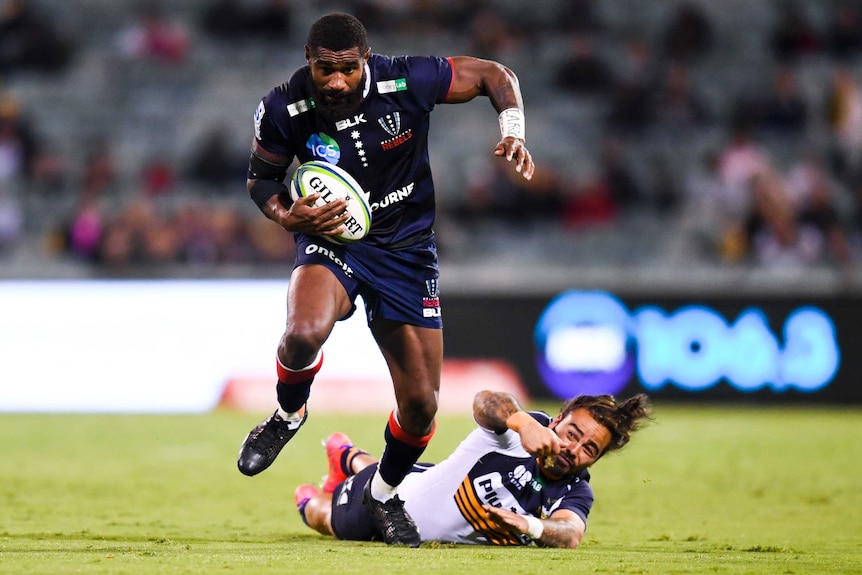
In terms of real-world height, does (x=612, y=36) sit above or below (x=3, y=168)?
above

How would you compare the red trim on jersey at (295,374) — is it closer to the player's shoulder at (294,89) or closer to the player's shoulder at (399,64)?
the player's shoulder at (294,89)

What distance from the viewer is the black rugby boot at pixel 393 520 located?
6.10 metres

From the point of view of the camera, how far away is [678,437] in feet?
41.8

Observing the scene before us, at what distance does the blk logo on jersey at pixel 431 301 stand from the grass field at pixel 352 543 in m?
1.20

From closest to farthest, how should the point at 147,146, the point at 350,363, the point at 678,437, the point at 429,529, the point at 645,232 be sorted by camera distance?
the point at 429,529 < the point at 678,437 < the point at 350,363 < the point at 645,232 < the point at 147,146

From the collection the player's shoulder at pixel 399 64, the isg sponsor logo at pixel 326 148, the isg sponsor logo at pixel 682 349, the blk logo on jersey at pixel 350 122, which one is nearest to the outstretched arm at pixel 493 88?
the player's shoulder at pixel 399 64

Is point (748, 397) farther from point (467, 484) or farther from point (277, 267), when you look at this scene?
point (467, 484)

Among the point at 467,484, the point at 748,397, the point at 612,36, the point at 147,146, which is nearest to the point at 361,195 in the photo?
the point at 467,484

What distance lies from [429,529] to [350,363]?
30.1 ft

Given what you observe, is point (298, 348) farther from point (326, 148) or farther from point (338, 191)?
point (326, 148)

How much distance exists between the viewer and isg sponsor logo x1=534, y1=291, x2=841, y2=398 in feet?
50.4

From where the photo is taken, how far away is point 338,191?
19.8ft

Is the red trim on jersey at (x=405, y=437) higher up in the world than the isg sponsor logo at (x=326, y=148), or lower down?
lower down

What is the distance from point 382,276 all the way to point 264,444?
1.07 m
